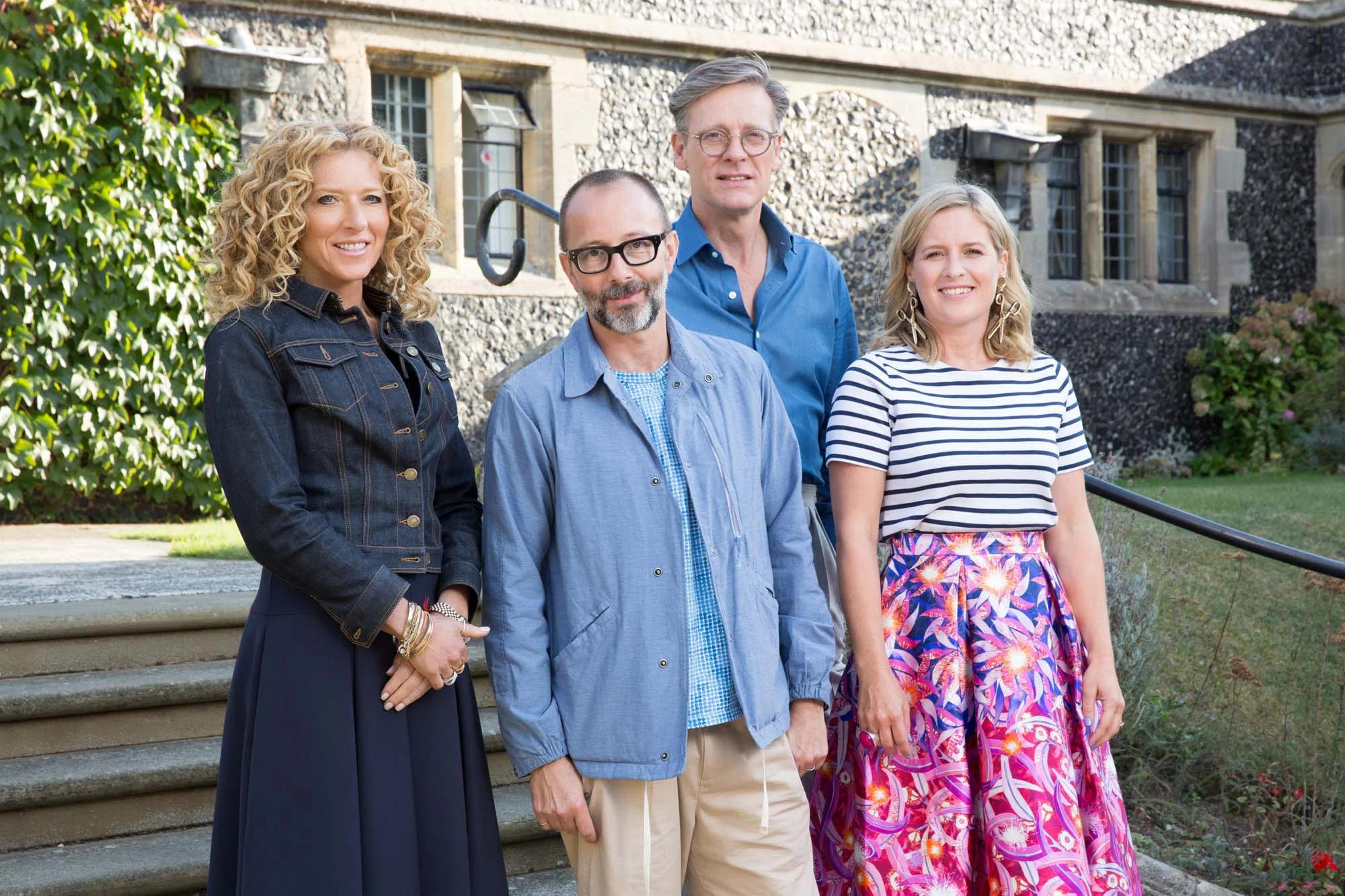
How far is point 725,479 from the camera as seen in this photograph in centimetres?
215

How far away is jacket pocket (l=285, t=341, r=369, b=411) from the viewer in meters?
2.01

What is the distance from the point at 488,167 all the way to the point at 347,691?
24.6 feet

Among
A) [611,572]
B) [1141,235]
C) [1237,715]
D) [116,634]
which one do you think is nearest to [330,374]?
[611,572]

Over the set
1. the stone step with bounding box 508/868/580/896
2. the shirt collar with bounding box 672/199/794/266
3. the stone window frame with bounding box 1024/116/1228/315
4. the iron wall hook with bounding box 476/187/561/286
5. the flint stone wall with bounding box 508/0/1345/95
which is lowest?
the stone step with bounding box 508/868/580/896

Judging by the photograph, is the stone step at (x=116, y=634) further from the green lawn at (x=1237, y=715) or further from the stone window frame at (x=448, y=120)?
the stone window frame at (x=448, y=120)

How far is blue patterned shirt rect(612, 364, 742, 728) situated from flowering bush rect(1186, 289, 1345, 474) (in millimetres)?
10113

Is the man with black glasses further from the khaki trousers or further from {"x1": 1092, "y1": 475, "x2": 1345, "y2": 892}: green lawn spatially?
{"x1": 1092, "y1": 475, "x2": 1345, "y2": 892}: green lawn

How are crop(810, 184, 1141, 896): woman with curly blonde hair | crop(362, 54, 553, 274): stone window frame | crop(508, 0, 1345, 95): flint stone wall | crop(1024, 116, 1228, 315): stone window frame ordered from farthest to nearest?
crop(1024, 116, 1228, 315): stone window frame → crop(508, 0, 1345, 95): flint stone wall → crop(362, 54, 553, 274): stone window frame → crop(810, 184, 1141, 896): woman with curly blonde hair

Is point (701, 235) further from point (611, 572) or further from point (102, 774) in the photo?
Result: point (102, 774)

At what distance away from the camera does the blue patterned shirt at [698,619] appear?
2.09m

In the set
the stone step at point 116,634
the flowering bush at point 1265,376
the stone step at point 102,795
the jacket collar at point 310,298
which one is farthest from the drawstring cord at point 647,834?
the flowering bush at point 1265,376

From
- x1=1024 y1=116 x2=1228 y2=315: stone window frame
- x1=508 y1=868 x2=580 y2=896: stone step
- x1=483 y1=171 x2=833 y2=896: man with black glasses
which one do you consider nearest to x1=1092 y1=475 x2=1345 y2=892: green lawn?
x1=508 y1=868 x2=580 y2=896: stone step

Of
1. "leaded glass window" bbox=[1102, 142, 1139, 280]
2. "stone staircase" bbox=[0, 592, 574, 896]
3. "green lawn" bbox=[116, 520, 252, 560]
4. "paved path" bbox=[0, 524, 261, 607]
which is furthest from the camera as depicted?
"leaded glass window" bbox=[1102, 142, 1139, 280]

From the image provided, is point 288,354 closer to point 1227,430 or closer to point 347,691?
point 347,691
